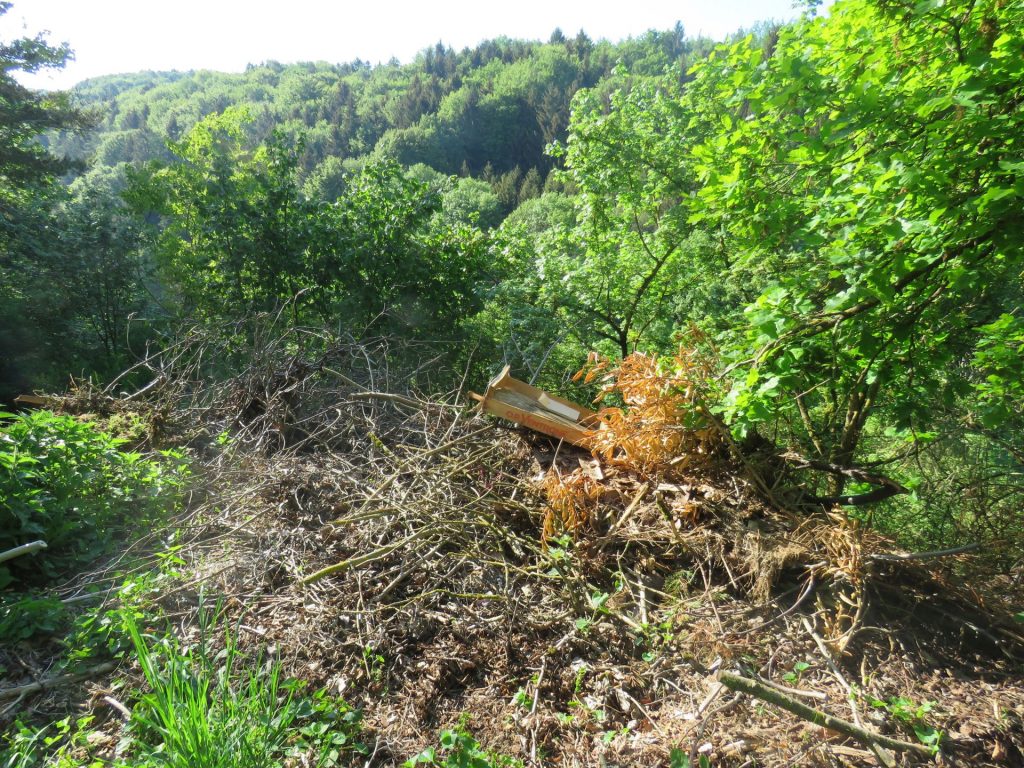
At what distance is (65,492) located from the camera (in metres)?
3.40

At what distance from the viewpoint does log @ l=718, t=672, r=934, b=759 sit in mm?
1850

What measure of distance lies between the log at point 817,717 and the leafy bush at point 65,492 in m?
3.54

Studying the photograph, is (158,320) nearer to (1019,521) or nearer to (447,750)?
(447,750)

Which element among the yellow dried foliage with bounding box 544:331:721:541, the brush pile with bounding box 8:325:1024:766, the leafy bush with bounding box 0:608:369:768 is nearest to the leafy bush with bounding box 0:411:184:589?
the brush pile with bounding box 8:325:1024:766

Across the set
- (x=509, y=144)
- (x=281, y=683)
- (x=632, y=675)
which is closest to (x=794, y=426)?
(x=632, y=675)

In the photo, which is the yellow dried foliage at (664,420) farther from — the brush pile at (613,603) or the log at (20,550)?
the log at (20,550)

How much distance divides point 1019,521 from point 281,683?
4015 mm

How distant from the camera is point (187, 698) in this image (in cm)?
205

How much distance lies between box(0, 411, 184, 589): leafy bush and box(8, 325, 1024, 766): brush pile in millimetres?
406

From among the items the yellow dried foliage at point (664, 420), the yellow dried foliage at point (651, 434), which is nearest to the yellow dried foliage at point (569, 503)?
the yellow dried foliage at point (651, 434)

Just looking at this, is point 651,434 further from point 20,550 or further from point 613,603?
point 20,550

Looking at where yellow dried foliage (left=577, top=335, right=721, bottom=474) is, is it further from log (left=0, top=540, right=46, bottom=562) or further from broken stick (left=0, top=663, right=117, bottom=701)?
log (left=0, top=540, right=46, bottom=562)

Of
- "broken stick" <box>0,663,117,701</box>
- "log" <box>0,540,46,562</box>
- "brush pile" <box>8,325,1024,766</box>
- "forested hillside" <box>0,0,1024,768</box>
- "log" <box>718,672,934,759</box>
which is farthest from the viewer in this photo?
"log" <box>0,540,46,562</box>

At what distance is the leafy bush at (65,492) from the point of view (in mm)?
3107
